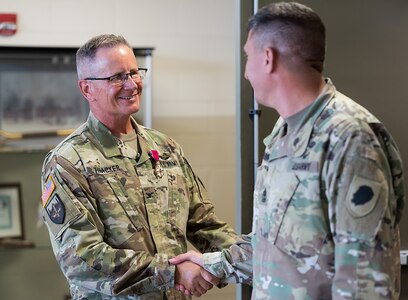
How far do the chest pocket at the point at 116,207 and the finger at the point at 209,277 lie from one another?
26 centimetres

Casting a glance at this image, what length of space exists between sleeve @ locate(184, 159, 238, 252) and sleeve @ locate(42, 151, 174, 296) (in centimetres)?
29

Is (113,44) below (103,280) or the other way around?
the other way around

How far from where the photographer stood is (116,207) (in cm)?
182

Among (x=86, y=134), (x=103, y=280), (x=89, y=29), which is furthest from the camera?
(x=89, y=29)

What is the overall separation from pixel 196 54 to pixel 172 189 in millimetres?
1349

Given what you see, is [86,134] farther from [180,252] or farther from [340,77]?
[340,77]

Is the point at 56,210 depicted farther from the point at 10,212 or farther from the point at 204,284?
the point at 10,212

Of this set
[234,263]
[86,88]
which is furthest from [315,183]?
[86,88]

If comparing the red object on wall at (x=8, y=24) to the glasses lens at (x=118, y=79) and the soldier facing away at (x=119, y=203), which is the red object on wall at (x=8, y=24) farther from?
the glasses lens at (x=118, y=79)

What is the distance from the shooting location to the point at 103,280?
1756 mm

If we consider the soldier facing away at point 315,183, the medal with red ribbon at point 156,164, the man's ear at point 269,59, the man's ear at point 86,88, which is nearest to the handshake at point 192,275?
the medal with red ribbon at point 156,164

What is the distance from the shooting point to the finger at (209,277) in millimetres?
1794

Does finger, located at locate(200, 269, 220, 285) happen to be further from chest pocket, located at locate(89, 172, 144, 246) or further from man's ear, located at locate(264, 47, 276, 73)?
man's ear, located at locate(264, 47, 276, 73)

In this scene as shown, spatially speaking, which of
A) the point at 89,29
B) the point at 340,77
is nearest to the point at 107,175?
the point at 340,77
